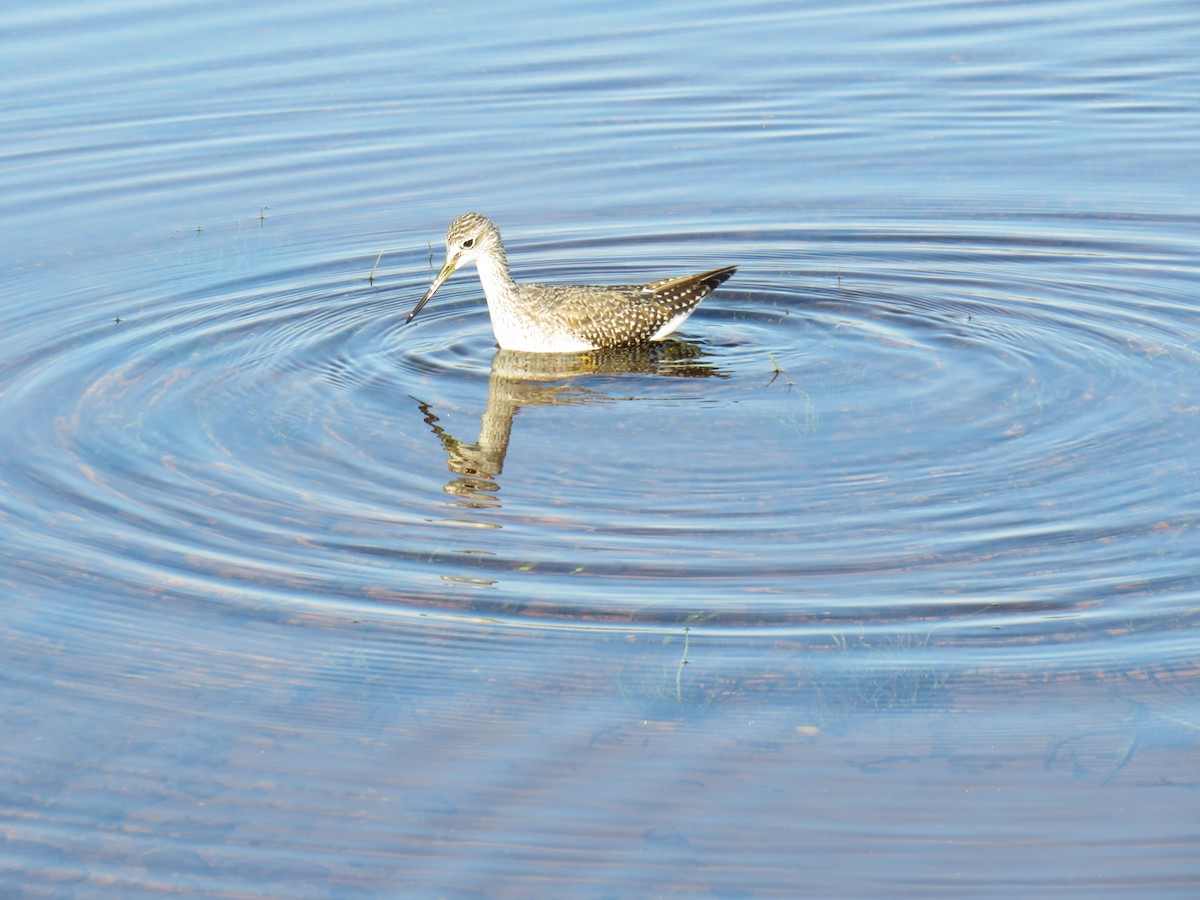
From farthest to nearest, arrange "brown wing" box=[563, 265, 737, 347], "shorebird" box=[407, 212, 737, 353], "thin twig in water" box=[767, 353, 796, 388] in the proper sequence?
"brown wing" box=[563, 265, 737, 347]
"shorebird" box=[407, 212, 737, 353]
"thin twig in water" box=[767, 353, 796, 388]

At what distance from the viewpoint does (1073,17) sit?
18.5 m

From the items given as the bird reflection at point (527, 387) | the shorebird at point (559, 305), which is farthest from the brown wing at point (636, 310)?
the bird reflection at point (527, 387)

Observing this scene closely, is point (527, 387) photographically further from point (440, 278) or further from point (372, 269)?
point (372, 269)

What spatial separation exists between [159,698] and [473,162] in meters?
8.90

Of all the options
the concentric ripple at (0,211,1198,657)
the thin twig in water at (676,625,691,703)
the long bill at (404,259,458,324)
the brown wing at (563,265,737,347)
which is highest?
the long bill at (404,259,458,324)

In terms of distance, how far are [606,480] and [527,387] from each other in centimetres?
208

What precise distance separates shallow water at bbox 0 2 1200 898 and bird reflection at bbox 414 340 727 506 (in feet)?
0.14

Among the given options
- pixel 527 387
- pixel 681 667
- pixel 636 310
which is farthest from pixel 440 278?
pixel 681 667

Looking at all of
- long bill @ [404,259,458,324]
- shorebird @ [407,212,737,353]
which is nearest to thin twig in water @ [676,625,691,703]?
shorebird @ [407,212,737,353]

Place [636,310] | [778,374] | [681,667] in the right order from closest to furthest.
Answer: [681,667]
[778,374]
[636,310]

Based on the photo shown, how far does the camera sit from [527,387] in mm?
11023

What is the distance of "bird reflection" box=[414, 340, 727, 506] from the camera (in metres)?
9.29

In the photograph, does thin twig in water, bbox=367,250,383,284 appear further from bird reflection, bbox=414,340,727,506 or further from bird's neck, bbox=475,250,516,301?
bird reflection, bbox=414,340,727,506

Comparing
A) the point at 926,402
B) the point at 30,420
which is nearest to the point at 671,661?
the point at 926,402
